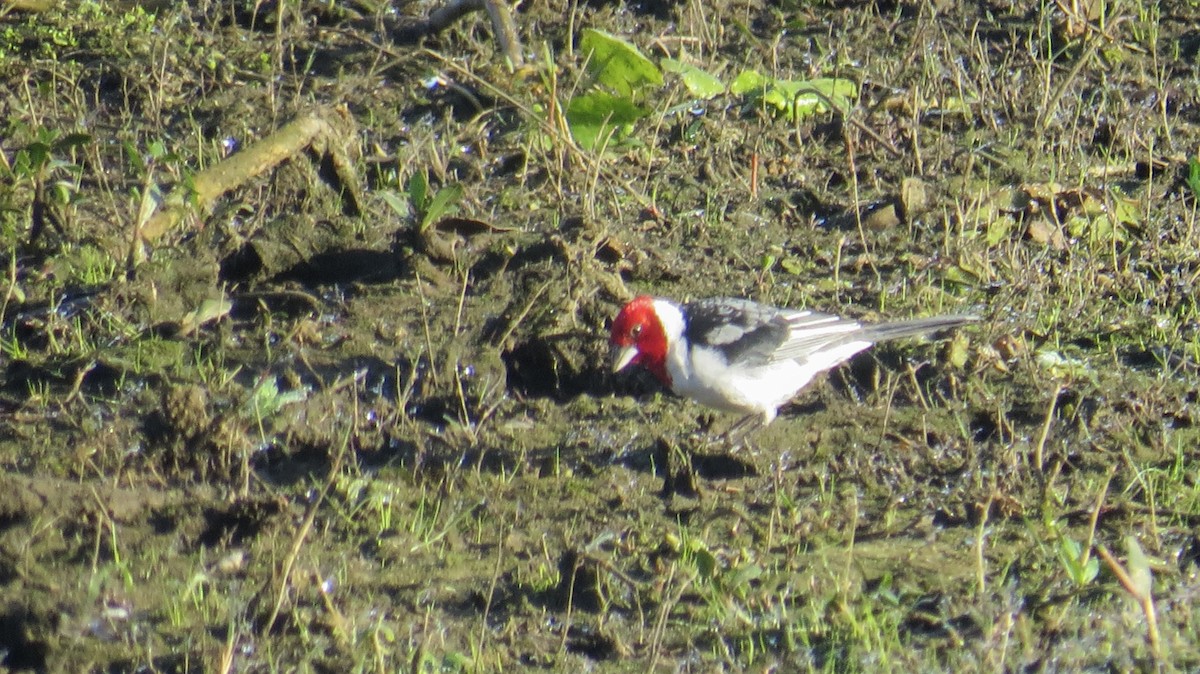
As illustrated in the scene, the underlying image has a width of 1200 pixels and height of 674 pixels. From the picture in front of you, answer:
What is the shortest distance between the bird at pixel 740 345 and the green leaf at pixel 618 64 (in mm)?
1252

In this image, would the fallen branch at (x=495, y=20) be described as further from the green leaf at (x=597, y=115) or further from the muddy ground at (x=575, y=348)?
the green leaf at (x=597, y=115)

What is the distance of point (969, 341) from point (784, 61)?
2.66m

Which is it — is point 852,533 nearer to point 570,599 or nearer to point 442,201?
point 570,599

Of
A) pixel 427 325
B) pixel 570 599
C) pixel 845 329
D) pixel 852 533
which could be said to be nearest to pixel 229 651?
pixel 570 599

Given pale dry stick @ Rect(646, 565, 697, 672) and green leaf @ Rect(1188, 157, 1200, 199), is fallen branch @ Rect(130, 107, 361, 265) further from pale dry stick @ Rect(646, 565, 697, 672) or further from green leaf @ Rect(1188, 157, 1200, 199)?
green leaf @ Rect(1188, 157, 1200, 199)

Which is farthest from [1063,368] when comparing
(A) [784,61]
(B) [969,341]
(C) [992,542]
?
(A) [784,61]

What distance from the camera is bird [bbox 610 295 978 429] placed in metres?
5.71

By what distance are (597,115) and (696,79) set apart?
2.61 feet

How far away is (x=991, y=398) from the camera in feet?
19.1

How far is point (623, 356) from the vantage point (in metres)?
5.73

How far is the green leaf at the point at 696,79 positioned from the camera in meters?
7.45

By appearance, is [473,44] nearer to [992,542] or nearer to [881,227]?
[881,227]

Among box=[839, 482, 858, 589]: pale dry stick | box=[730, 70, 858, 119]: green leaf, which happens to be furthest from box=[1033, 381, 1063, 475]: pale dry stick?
box=[730, 70, 858, 119]: green leaf

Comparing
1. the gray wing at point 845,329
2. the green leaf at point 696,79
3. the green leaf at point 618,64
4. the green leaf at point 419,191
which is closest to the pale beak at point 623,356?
the gray wing at point 845,329
